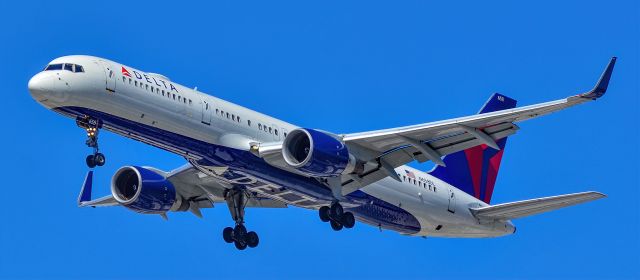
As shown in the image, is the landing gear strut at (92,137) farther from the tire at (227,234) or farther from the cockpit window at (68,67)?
the tire at (227,234)

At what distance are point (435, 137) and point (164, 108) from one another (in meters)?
9.66

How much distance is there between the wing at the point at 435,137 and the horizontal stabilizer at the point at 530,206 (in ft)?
15.1

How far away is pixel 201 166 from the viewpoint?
155 feet

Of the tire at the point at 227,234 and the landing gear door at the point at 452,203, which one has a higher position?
the landing gear door at the point at 452,203

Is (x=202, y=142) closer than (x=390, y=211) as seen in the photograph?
Yes

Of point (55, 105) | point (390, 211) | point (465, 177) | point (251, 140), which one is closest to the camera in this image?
point (55, 105)

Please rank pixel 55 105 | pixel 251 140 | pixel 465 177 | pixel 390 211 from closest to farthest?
pixel 55 105
pixel 251 140
pixel 390 211
pixel 465 177

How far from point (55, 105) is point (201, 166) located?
20.9ft

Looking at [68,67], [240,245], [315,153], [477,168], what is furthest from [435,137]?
[68,67]

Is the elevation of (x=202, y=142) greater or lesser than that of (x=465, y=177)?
lesser

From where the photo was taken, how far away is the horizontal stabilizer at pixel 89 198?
55.6 m

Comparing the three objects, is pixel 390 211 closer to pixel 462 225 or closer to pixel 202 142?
pixel 462 225

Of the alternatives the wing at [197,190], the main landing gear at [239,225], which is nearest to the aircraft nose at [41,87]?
the wing at [197,190]

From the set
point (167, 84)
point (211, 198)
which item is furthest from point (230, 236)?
point (167, 84)
